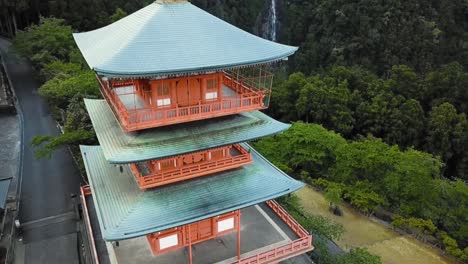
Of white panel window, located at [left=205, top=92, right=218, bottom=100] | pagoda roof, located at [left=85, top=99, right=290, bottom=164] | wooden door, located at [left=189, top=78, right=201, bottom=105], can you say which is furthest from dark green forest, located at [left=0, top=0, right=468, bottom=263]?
white panel window, located at [left=205, top=92, right=218, bottom=100]

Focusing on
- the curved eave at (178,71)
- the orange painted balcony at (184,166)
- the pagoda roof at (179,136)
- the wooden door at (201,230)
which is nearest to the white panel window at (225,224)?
the wooden door at (201,230)

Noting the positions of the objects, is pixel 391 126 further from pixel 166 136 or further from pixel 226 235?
pixel 166 136

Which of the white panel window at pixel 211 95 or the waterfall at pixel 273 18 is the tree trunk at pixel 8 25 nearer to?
the white panel window at pixel 211 95

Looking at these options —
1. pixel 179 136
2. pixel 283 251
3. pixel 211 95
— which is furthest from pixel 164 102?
pixel 283 251

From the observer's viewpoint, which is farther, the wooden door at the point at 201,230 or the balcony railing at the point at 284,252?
the wooden door at the point at 201,230

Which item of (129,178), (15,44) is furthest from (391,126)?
(15,44)

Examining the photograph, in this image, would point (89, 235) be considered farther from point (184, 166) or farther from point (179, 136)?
point (179, 136)
